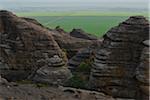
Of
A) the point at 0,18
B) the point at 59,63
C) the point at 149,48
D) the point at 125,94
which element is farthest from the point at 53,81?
the point at 0,18

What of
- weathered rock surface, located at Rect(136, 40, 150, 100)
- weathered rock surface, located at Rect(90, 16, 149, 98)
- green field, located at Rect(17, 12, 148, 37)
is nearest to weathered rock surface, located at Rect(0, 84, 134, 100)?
weathered rock surface, located at Rect(136, 40, 150, 100)

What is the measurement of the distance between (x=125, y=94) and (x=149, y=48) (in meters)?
3.53

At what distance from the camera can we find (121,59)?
119ft

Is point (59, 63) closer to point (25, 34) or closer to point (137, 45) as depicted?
point (137, 45)

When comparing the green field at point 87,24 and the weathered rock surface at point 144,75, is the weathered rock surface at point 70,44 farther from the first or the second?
the green field at point 87,24

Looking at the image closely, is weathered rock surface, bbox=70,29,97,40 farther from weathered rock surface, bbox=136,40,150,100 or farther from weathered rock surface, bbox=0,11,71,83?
weathered rock surface, bbox=136,40,150,100

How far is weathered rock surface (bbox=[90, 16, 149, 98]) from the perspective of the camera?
3538 cm

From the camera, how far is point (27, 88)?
31.9 metres

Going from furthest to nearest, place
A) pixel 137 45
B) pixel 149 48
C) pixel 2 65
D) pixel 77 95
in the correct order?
1. pixel 2 65
2. pixel 137 45
3. pixel 149 48
4. pixel 77 95

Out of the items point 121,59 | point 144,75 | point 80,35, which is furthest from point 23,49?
point 144,75

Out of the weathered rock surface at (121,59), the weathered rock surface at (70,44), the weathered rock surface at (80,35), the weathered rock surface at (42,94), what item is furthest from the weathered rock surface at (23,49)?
the weathered rock surface at (80,35)

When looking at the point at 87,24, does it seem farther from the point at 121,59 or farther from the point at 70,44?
the point at 121,59

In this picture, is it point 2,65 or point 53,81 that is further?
point 2,65

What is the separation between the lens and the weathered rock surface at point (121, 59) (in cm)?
3538
